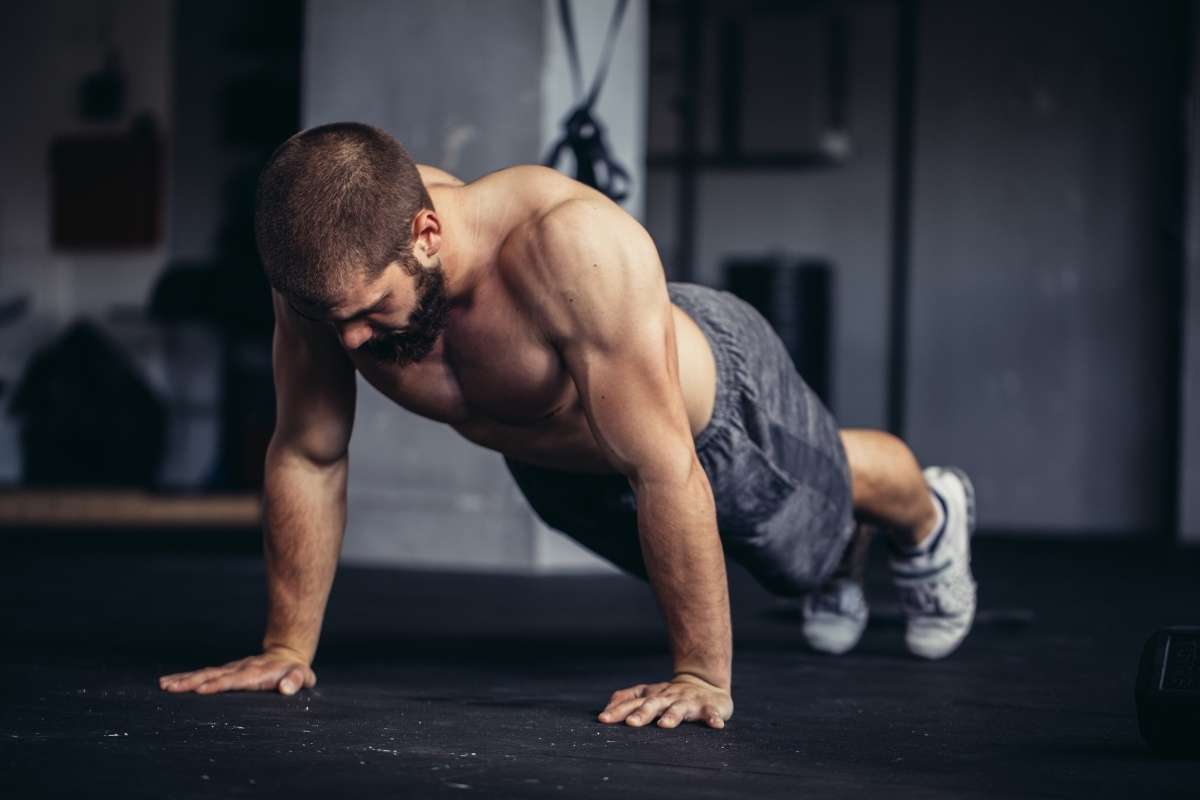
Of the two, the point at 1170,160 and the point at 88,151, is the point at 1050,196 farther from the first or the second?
the point at 88,151

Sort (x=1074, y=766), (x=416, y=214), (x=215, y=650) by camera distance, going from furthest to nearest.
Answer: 1. (x=215, y=650)
2. (x=416, y=214)
3. (x=1074, y=766)

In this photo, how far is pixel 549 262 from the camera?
1896 mm

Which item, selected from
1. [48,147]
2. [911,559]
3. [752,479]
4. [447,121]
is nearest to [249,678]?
[752,479]

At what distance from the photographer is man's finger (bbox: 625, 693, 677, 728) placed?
1.88m

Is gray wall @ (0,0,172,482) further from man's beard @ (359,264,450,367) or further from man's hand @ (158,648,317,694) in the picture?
man's beard @ (359,264,450,367)

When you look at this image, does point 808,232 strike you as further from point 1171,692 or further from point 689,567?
point 1171,692

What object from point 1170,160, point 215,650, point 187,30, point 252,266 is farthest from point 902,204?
point 215,650

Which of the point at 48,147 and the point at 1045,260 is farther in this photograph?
A: the point at 48,147

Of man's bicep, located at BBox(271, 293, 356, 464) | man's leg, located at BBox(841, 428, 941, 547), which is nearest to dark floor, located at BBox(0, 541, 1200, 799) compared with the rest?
man's leg, located at BBox(841, 428, 941, 547)

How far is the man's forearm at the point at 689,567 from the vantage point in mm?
1915

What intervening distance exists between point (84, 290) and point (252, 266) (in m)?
1.16

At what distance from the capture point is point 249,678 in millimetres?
2115

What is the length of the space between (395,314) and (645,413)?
0.33m

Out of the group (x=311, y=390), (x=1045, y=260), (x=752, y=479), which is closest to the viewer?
(x=311, y=390)
